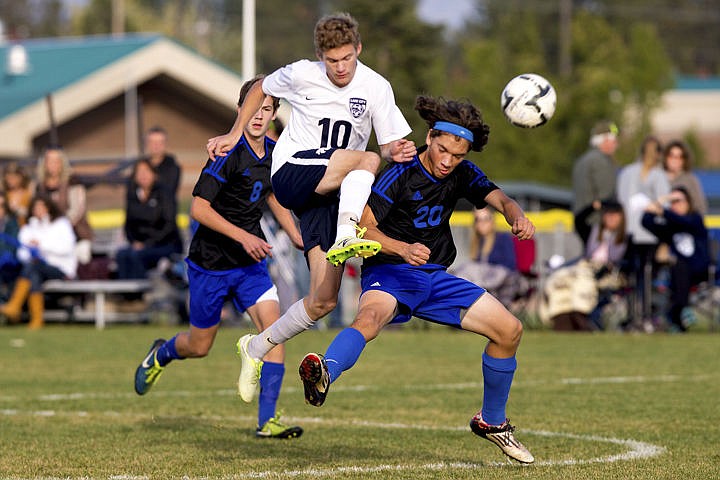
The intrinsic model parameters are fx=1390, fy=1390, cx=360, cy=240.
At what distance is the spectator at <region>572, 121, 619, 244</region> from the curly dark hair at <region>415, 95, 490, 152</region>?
359 inches

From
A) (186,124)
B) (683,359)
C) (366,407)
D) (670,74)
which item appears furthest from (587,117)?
(366,407)

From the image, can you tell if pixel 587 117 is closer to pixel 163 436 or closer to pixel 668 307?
pixel 668 307

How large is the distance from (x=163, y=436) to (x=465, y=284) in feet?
7.93

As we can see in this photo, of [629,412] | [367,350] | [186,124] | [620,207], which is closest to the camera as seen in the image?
[629,412]

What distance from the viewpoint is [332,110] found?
766cm

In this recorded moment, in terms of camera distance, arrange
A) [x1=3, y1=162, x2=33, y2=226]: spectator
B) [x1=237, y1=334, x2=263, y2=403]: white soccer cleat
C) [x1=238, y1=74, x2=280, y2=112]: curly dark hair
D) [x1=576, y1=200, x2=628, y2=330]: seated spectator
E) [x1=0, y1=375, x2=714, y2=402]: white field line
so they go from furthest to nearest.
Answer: [x1=3, y1=162, x2=33, y2=226]: spectator → [x1=576, y1=200, x2=628, y2=330]: seated spectator → [x1=0, y1=375, x2=714, y2=402]: white field line → [x1=238, y1=74, x2=280, y2=112]: curly dark hair → [x1=237, y1=334, x2=263, y2=403]: white soccer cleat

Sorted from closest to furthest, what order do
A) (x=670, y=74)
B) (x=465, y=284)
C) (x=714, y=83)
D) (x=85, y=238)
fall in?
(x=465, y=284)
(x=85, y=238)
(x=670, y=74)
(x=714, y=83)

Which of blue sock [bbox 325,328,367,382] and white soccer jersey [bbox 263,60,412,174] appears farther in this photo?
white soccer jersey [bbox 263,60,412,174]

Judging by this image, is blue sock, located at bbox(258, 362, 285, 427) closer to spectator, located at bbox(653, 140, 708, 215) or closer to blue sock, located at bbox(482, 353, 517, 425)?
blue sock, located at bbox(482, 353, 517, 425)

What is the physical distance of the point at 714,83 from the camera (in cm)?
7275

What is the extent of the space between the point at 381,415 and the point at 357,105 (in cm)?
274

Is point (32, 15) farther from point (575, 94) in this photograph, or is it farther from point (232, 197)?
point (232, 197)

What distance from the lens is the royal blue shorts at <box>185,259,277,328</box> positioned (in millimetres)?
8883

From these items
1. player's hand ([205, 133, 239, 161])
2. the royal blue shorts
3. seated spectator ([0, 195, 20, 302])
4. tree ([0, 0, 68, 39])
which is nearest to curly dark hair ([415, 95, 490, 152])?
player's hand ([205, 133, 239, 161])
